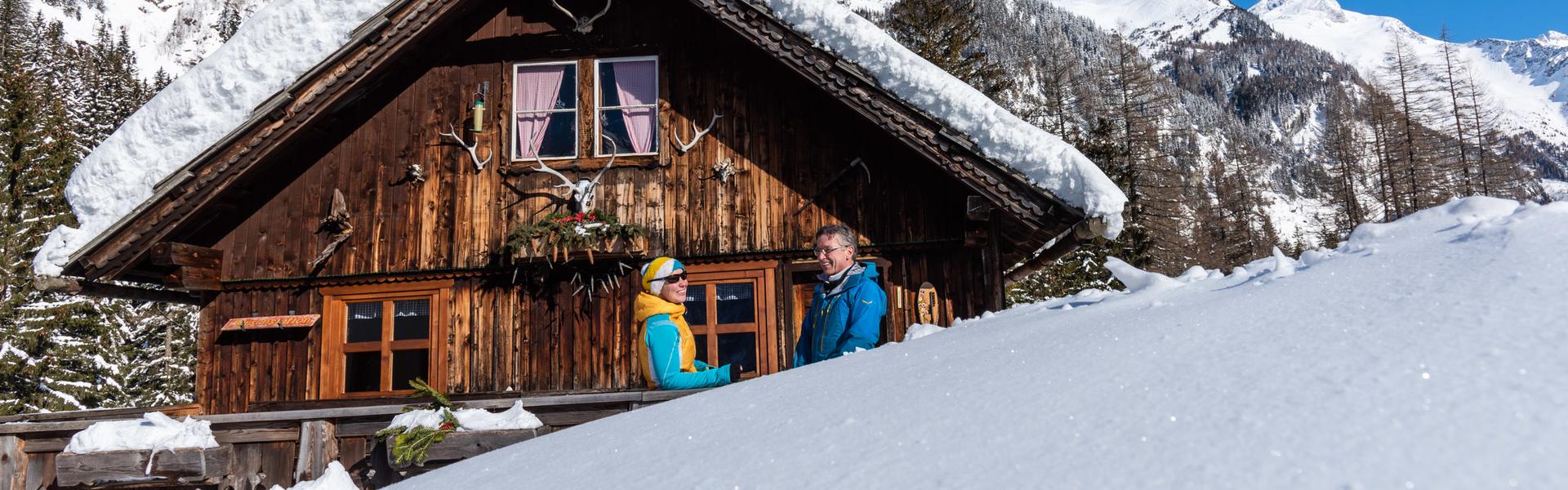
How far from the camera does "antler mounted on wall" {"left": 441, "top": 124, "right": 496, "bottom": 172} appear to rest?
9.10 m

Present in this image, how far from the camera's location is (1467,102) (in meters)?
34.7

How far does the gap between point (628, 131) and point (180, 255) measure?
13.9 ft

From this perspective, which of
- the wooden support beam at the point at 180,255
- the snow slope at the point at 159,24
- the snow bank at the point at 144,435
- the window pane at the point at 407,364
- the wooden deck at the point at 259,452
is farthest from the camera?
the snow slope at the point at 159,24

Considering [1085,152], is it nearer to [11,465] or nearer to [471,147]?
[471,147]

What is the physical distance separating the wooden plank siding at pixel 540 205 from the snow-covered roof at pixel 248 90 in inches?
27.4

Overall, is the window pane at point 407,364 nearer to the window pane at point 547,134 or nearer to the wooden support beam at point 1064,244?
the window pane at point 547,134

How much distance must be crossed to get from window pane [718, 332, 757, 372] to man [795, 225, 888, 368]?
12.9 feet

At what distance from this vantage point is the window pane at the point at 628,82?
9.20 meters

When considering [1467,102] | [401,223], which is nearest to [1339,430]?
[401,223]

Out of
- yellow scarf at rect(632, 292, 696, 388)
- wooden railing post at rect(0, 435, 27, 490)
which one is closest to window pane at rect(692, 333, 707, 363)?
yellow scarf at rect(632, 292, 696, 388)

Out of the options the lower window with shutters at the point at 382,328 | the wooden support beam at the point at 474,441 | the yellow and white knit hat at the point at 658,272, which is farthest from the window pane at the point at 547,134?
the yellow and white knit hat at the point at 658,272

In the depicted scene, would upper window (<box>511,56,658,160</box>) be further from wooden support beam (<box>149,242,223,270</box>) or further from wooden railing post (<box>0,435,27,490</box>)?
wooden railing post (<box>0,435,27,490</box>)

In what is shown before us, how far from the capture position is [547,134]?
30.6 ft

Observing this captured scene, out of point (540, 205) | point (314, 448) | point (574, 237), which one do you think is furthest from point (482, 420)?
point (540, 205)
